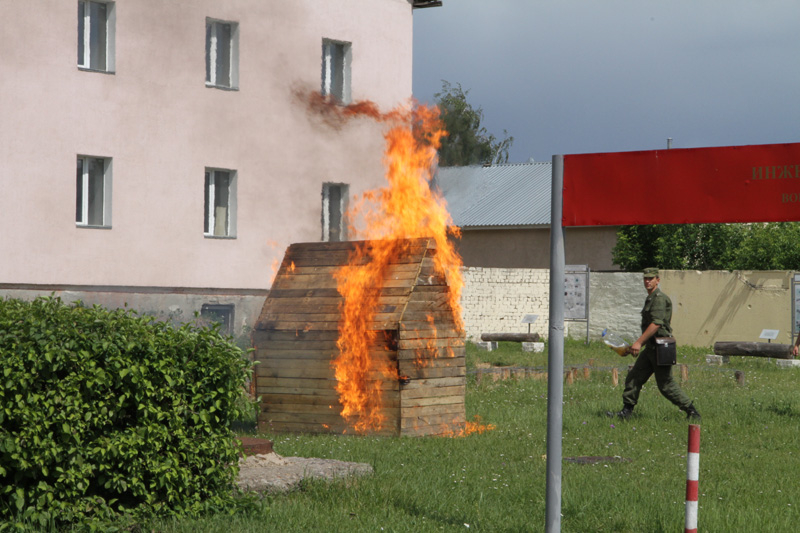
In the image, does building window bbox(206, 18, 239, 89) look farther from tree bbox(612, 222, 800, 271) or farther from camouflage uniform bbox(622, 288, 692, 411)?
tree bbox(612, 222, 800, 271)

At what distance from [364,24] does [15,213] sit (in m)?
8.24

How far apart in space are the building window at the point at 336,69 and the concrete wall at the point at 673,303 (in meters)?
11.2

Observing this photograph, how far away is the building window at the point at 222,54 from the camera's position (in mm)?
18625

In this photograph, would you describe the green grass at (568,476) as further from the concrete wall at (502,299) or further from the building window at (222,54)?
the concrete wall at (502,299)

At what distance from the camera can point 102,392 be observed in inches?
251

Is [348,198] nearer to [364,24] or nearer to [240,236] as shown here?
[240,236]

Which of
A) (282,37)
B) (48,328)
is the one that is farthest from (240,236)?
(48,328)

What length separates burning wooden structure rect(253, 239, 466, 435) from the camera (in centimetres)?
1112

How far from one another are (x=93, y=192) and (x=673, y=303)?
64.8 ft

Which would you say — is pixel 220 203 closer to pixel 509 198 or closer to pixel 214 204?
pixel 214 204

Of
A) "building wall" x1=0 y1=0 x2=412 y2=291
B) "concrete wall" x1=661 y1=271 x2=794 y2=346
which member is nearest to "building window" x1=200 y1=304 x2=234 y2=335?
"building wall" x1=0 y1=0 x2=412 y2=291

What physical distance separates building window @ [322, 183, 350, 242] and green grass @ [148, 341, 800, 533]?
6.07m

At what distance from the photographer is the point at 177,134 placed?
17.9 metres

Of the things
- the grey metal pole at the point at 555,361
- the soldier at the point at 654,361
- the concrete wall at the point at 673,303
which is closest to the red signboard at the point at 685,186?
the grey metal pole at the point at 555,361
